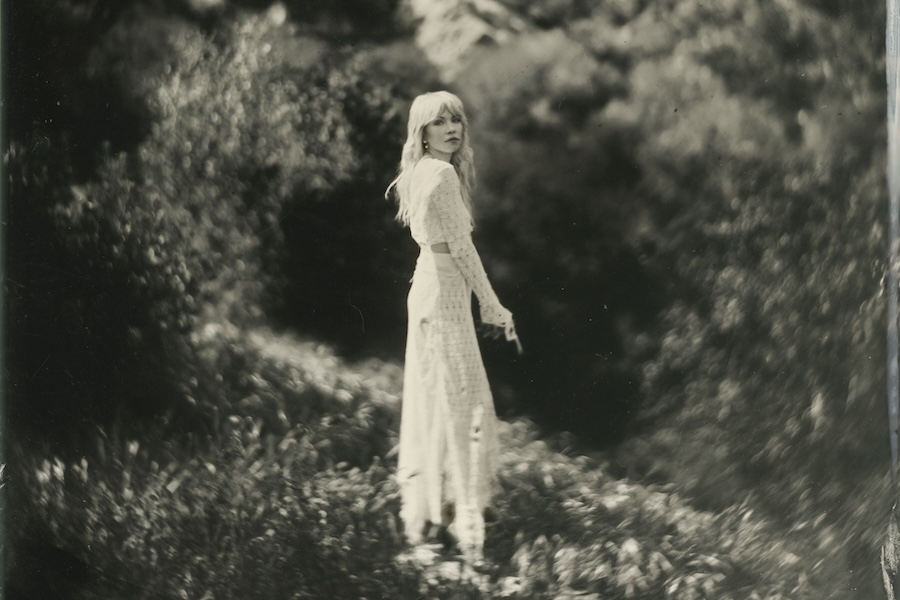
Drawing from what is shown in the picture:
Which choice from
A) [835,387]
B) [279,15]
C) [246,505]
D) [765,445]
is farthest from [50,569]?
[835,387]

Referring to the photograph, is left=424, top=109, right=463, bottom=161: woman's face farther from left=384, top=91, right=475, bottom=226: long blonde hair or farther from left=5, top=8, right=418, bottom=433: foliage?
left=5, top=8, right=418, bottom=433: foliage

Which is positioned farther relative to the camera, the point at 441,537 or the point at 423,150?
the point at 441,537

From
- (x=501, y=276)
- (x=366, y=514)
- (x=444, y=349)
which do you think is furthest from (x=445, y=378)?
(x=366, y=514)

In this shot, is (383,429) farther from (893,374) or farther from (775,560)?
(893,374)

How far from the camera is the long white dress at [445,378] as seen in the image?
2633 millimetres

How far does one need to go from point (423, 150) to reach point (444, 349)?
1.70 feet

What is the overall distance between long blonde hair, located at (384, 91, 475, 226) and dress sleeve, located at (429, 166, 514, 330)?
3 cm

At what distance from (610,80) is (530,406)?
85cm

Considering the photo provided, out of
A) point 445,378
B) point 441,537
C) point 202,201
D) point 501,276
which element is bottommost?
point 441,537

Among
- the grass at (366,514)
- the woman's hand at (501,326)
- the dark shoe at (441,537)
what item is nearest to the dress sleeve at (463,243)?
the woman's hand at (501,326)

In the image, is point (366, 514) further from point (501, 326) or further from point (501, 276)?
point (501, 276)

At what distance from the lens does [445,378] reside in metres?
2.68

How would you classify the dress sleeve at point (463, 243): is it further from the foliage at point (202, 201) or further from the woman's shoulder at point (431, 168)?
the foliage at point (202, 201)

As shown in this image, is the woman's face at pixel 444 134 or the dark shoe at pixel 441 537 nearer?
the woman's face at pixel 444 134
